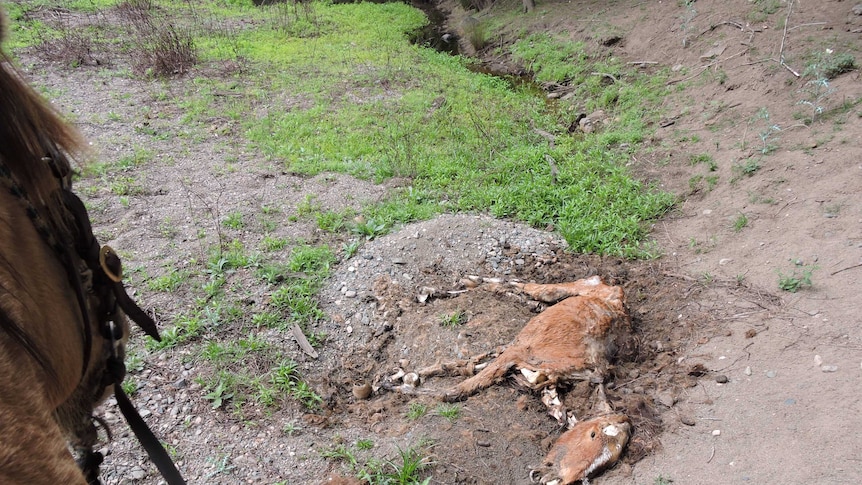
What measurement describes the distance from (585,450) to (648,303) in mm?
1779

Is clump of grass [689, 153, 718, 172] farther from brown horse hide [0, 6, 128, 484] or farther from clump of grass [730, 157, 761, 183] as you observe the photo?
brown horse hide [0, 6, 128, 484]

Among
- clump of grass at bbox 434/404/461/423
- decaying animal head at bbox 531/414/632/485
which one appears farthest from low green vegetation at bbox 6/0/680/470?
decaying animal head at bbox 531/414/632/485

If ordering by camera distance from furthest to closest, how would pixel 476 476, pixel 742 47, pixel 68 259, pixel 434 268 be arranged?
pixel 742 47
pixel 434 268
pixel 476 476
pixel 68 259

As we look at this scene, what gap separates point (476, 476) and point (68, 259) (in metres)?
2.27

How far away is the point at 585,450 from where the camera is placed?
8.82ft

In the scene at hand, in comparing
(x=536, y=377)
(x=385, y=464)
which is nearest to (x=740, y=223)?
(x=536, y=377)

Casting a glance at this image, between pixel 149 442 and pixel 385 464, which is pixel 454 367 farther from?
pixel 149 442

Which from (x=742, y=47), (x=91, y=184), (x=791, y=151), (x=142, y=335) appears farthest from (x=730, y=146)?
(x=91, y=184)

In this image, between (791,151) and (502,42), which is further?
(502,42)

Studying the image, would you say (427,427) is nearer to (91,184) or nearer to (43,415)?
(43,415)

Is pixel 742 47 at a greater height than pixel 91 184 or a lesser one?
greater

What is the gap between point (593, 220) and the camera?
5.04 m

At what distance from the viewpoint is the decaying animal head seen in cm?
261

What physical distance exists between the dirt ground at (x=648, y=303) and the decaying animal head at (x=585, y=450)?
81mm
